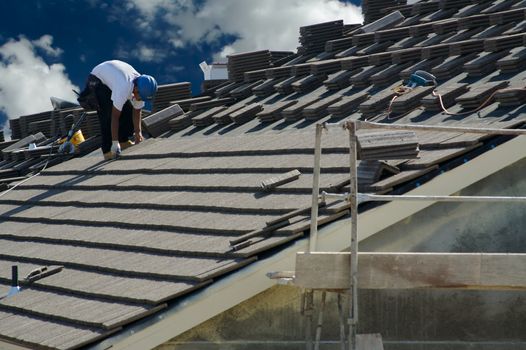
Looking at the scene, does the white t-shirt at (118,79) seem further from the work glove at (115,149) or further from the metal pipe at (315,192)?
the metal pipe at (315,192)

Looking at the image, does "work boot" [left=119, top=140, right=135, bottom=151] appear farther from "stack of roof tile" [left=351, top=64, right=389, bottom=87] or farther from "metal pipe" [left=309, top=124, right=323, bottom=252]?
"metal pipe" [left=309, top=124, right=323, bottom=252]

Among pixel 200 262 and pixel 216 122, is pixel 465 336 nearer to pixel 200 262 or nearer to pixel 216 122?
pixel 200 262

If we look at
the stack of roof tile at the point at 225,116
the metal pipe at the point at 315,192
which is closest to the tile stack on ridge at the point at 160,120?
the stack of roof tile at the point at 225,116

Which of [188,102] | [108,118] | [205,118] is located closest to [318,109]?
[205,118]

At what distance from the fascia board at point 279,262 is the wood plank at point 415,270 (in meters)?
0.63

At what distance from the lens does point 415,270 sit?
21.2 ft

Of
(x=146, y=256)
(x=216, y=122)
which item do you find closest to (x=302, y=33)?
(x=216, y=122)

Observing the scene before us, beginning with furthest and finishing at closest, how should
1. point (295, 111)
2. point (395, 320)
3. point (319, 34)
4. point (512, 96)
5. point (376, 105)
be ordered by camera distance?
point (319, 34)
point (295, 111)
point (376, 105)
point (512, 96)
point (395, 320)

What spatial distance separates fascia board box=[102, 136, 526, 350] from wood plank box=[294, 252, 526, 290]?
0.63 meters

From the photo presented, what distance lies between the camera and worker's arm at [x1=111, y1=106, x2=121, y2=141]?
484 inches

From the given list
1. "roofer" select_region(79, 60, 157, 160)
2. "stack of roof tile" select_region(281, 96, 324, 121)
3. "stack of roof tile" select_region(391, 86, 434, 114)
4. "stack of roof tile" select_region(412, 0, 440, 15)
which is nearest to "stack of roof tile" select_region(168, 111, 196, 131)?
"roofer" select_region(79, 60, 157, 160)

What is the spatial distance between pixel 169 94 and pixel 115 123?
7.32 ft

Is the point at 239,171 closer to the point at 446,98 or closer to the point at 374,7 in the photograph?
the point at 446,98

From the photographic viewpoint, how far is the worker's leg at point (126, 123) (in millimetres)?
12641
